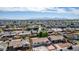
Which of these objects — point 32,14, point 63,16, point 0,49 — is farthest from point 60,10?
point 0,49

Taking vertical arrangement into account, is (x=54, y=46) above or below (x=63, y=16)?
below

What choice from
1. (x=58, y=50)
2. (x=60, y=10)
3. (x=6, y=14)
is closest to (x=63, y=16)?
(x=60, y=10)
